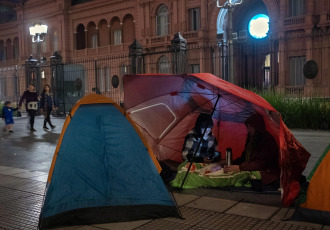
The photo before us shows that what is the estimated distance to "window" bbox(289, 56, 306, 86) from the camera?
2242 cm

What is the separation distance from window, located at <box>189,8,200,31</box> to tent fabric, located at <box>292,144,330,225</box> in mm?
23887

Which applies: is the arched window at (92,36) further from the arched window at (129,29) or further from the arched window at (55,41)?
the arched window at (129,29)

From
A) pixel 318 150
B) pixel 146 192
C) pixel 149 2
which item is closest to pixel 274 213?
pixel 146 192

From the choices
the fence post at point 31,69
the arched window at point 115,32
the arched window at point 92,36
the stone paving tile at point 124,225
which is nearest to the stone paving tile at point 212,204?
the stone paving tile at point 124,225

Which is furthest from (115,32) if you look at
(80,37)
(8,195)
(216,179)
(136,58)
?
(216,179)

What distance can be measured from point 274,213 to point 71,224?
8.20 ft

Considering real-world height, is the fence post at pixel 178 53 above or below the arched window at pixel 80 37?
below

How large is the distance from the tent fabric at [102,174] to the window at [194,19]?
2344 centimetres

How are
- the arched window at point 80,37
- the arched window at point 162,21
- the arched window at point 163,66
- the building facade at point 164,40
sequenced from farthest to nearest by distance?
the arched window at point 80,37 < the arched window at point 162,21 < the arched window at point 163,66 < the building facade at point 164,40

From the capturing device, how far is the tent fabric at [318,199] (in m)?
4.23

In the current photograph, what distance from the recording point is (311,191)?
4371 millimetres

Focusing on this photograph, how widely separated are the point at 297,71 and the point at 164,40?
34.8 feet

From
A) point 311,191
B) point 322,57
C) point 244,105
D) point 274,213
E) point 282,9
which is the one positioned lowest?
point 274,213

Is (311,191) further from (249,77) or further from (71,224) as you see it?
(249,77)
